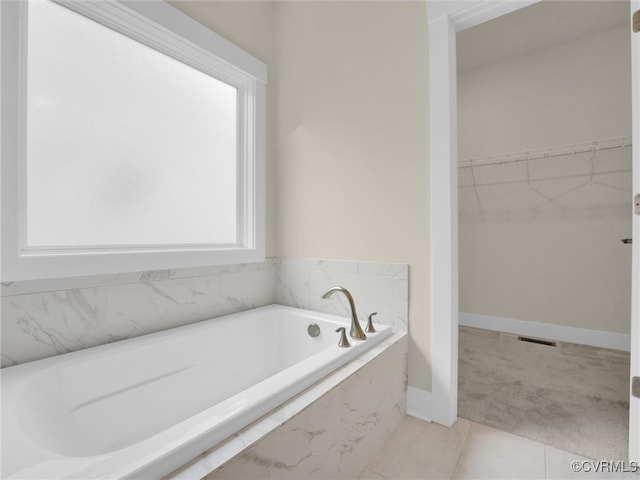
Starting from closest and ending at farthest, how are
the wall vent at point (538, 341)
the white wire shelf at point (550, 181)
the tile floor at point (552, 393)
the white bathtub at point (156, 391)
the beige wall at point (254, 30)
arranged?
the white bathtub at point (156, 391)
the tile floor at point (552, 393)
the beige wall at point (254, 30)
the white wire shelf at point (550, 181)
the wall vent at point (538, 341)

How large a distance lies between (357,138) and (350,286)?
892 mm

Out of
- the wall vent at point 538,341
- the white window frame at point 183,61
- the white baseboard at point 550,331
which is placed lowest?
the wall vent at point 538,341

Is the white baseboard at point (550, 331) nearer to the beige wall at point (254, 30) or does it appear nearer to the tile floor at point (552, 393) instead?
the tile floor at point (552, 393)

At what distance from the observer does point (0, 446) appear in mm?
704

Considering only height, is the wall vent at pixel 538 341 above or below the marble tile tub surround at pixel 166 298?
below

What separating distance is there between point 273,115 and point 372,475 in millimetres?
2194

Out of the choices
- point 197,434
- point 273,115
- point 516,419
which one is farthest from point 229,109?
point 516,419

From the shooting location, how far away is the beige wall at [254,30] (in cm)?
177

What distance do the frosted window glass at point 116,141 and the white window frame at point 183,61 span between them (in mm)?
46

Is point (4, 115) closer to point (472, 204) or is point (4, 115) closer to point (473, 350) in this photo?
point (473, 350)

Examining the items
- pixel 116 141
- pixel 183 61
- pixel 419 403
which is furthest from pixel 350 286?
pixel 183 61

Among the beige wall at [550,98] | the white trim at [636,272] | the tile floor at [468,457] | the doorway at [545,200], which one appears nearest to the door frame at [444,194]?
the tile floor at [468,457]

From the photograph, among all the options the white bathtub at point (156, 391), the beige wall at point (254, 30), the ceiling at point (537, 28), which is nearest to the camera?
the white bathtub at point (156, 391)

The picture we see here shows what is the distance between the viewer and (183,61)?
175 cm
